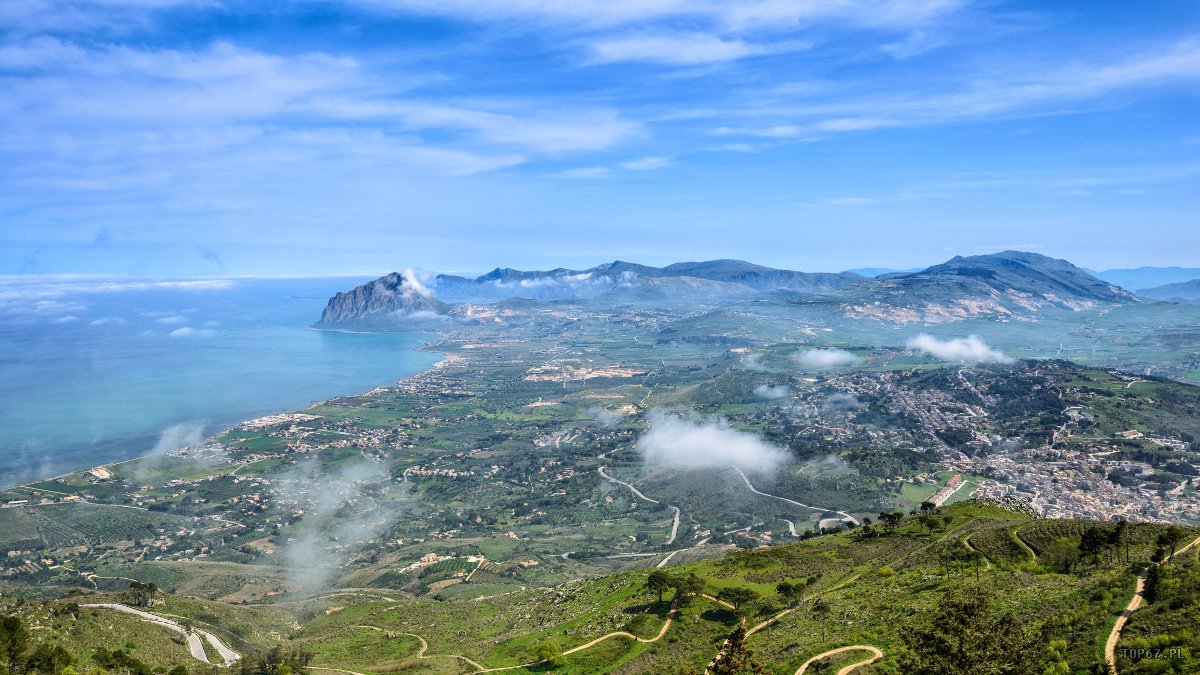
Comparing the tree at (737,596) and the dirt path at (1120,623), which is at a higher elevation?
the dirt path at (1120,623)

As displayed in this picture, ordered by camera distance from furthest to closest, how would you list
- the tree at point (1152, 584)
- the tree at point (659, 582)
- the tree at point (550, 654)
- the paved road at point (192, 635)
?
the tree at point (659, 582) → the paved road at point (192, 635) → the tree at point (550, 654) → the tree at point (1152, 584)

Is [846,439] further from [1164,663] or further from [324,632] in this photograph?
[1164,663]

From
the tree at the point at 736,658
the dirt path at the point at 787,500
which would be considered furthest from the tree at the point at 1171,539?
the dirt path at the point at 787,500

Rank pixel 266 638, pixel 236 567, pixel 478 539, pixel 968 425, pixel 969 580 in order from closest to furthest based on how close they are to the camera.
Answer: pixel 969 580, pixel 266 638, pixel 236 567, pixel 478 539, pixel 968 425

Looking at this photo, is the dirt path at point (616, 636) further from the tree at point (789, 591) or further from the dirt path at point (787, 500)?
the dirt path at point (787, 500)

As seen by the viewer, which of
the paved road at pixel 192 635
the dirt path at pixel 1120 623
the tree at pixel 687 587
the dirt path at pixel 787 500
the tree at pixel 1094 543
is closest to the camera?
the dirt path at pixel 1120 623

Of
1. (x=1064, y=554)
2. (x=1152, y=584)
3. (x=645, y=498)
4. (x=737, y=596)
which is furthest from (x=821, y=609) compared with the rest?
(x=645, y=498)

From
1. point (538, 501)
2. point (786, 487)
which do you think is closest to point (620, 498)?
point (538, 501)
